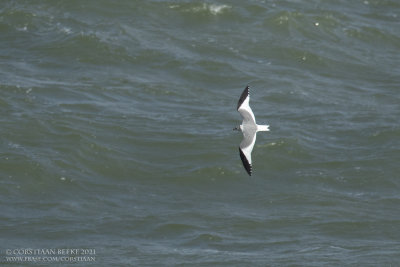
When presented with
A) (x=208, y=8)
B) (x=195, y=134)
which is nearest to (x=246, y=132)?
(x=195, y=134)

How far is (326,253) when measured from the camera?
63.4ft

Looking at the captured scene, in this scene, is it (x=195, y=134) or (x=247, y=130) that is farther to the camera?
(x=195, y=134)

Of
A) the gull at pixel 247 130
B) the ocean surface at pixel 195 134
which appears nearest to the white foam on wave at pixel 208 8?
the ocean surface at pixel 195 134

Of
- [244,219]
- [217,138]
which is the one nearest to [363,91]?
[217,138]

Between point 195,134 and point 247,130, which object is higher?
point 247,130

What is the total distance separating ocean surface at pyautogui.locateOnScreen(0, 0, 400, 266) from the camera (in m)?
→ 19.8

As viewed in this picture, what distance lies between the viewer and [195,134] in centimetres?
2464

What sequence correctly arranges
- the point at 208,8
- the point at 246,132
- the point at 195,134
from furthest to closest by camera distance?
the point at 208,8, the point at 195,134, the point at 246,132

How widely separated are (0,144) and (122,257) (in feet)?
19.8

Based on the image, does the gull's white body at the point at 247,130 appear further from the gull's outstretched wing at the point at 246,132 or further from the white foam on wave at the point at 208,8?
the white foam on wave at the point at 208,8

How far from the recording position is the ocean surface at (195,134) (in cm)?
1981

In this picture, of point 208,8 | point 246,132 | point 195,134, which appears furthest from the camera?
point 208,8

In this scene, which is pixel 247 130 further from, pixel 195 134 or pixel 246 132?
pixel 195 134

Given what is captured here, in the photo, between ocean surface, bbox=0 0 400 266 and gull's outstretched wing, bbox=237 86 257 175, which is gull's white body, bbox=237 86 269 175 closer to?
gull's outstretched wing, bbox=237 86 257 175
